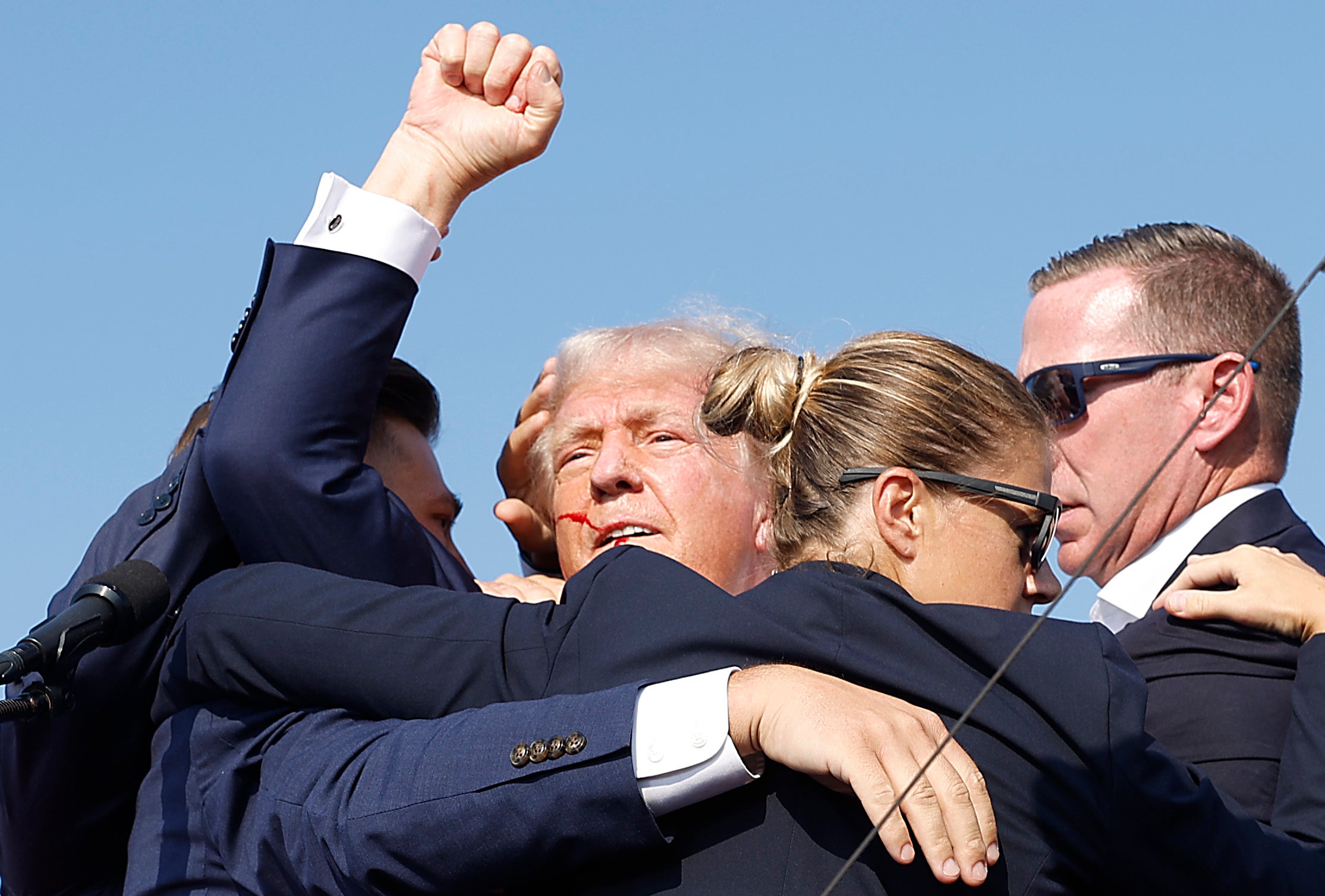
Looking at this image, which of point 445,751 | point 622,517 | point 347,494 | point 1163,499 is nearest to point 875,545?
point 445,751

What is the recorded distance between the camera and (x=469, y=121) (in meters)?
3.07

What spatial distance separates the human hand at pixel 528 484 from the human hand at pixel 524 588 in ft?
0.86

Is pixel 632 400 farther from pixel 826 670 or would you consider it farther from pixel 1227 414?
pixel 826 670

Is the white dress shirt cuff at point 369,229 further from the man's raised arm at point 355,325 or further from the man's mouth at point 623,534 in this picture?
the man's mouth at point 623,534

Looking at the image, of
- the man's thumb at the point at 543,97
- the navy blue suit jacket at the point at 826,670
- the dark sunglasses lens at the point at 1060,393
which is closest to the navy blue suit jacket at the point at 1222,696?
the navy blue suit jacket at the point at 826,670

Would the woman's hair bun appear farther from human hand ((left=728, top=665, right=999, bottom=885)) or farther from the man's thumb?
human hand ((left=728, top=665, right=999, bottom=885))

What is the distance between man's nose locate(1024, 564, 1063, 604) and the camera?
2602 millimetres

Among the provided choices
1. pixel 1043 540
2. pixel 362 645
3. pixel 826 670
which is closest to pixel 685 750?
pixel 826 670

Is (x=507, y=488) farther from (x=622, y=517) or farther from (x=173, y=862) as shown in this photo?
(x=173, y=862)

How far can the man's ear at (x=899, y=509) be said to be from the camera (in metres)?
2.45

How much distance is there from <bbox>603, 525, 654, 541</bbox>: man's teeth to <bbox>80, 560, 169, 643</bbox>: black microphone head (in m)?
1.46

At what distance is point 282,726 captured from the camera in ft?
8.10

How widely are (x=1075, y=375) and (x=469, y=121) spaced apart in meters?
2.04

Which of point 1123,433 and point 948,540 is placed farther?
point 1123,433
